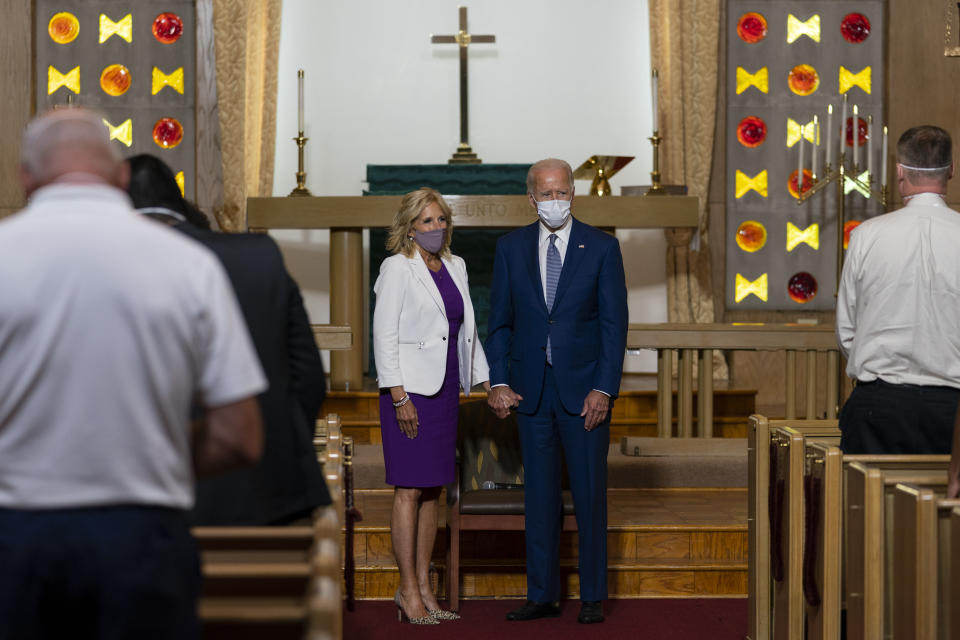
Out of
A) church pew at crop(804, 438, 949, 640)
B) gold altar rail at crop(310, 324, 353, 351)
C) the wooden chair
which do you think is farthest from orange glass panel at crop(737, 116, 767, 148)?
church pew at crop(804, 438, 949, 640)

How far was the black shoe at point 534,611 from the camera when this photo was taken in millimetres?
4047

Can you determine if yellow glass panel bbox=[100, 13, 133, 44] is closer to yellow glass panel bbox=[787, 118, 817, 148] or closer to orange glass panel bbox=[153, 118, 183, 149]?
orange glass panel bbox=[153, 118, 183, 149]

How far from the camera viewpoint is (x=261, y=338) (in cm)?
229

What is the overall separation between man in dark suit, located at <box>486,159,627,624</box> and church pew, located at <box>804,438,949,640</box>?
3.17ft

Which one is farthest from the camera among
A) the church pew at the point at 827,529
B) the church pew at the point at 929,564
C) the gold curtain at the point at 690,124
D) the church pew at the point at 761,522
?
the gold curtain at the point at 690,124

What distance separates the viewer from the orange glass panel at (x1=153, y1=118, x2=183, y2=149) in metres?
7.76

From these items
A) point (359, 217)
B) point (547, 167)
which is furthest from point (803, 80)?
point (547, 167)

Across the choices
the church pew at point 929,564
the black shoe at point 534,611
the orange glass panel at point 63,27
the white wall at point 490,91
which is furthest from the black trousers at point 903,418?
the orange glass panel at point 63,27

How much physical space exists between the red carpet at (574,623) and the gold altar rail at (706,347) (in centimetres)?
136

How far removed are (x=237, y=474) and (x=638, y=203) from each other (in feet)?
14.6

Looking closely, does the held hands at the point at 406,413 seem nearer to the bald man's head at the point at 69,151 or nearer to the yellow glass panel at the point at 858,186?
the bald man's head at the point at 69,151

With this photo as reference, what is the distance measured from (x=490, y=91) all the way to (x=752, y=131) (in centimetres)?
174

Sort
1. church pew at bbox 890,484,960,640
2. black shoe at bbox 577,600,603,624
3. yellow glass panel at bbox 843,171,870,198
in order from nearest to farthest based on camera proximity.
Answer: church pew at bbox 890,484,960,640 → black shoe at bbox 577,600,603,624 → yellow glass panel at bbox 843,171,870,198

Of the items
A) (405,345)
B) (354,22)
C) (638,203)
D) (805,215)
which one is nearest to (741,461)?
(638,203)
